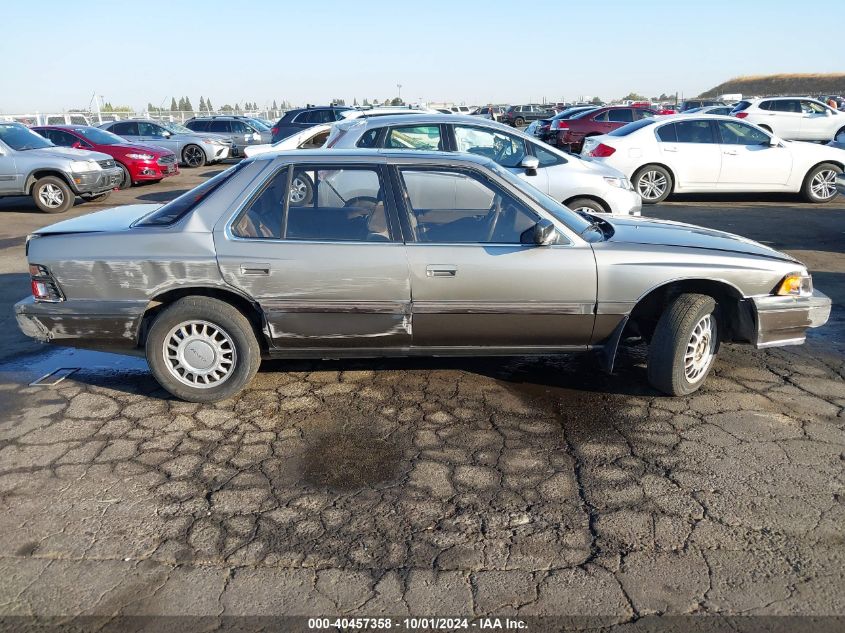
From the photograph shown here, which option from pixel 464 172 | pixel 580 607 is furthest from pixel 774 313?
pixel 580 607

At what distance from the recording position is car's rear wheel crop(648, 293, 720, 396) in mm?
4324

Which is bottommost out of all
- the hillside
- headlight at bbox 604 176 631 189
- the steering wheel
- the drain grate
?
the drain grate

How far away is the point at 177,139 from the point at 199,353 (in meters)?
18.6

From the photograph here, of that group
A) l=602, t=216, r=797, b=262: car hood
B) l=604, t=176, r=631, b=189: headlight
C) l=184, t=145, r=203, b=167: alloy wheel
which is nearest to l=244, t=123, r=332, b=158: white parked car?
l=604, t=176, r=631, b=189: headlight

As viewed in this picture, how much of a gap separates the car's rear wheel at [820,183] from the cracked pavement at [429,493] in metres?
8.55

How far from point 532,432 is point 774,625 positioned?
1.72 meters

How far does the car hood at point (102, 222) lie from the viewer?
4.39 m

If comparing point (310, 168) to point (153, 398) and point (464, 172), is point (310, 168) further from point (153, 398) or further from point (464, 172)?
point (153, 398)

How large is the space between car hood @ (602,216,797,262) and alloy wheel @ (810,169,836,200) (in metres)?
9.09

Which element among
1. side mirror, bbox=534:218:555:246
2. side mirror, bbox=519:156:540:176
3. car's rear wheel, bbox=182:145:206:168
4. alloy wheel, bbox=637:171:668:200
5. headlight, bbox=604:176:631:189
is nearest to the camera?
side mirror, bbox=534:218:555:246

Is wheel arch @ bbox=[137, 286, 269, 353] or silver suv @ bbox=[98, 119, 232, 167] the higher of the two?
silver suv @ bbox=[98, 119, 232, 167]

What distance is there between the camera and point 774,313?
4426mm

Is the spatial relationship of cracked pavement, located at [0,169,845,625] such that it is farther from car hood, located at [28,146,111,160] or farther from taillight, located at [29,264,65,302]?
car hood, located at [28,146,111,160]

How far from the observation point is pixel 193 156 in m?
21.3
